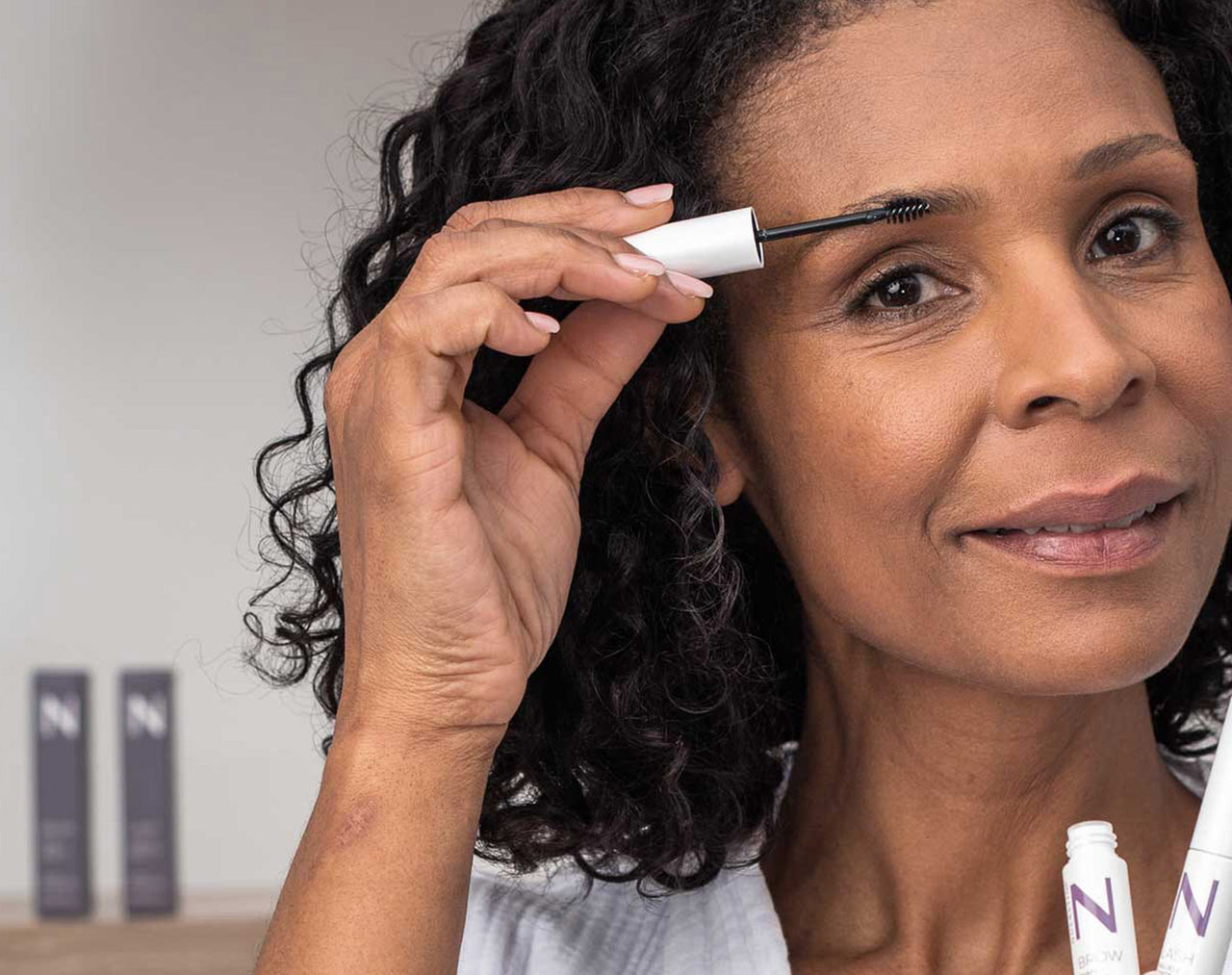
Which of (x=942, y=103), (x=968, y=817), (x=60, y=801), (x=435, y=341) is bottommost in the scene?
(x=60, y=801)

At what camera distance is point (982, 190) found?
1.04 meters

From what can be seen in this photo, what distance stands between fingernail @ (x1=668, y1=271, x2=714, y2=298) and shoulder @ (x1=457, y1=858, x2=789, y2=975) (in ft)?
1.63

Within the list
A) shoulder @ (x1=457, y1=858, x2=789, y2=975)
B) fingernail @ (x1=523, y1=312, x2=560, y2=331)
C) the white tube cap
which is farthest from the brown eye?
shoulder @ (x1=457, y1=858, x2=789, y2=975)

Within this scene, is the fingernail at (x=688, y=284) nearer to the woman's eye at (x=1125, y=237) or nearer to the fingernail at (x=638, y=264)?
the fingernail at (x=638, y=264)

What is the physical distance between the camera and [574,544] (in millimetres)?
1130

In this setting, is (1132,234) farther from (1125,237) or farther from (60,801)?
(60,801)

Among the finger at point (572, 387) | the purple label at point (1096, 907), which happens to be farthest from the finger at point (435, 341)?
the purple label at point (1096, 907)

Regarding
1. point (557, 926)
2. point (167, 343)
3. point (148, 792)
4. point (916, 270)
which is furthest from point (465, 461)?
point (167, 343)

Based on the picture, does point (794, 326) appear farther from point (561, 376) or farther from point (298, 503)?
point (298, 503)

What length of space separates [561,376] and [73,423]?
1643 mm

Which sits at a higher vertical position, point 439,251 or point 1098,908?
point 439,251

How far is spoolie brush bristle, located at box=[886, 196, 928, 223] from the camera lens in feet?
3.41

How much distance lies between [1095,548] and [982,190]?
23 cm

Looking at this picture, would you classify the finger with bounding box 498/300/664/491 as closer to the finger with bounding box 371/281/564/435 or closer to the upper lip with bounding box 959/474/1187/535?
the finger with bounding box 371/281/564/435
